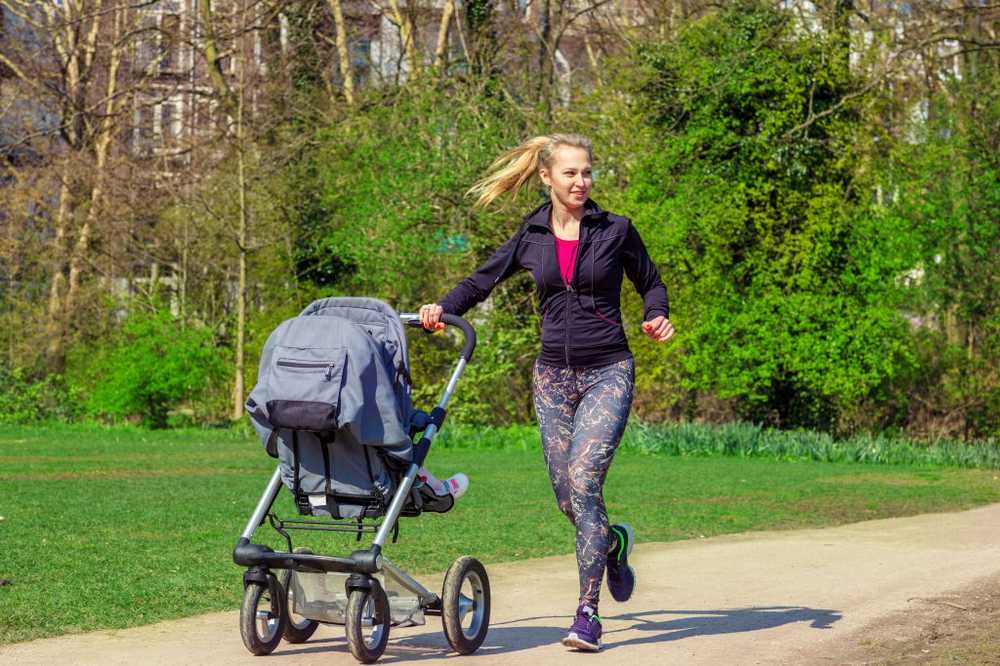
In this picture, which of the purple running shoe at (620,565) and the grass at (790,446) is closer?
the purple running shoe at (620,565)

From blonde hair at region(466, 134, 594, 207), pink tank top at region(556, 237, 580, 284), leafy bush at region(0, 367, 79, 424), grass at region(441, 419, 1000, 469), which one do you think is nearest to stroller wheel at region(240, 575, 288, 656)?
pink tank top at region(556, 237, 580, 284)

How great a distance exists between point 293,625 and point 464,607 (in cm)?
78

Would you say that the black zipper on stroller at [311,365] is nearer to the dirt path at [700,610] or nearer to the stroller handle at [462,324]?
the stroller handle at [462,324]

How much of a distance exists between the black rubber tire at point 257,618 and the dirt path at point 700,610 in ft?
0.24

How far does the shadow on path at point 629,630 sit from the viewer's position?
269 inches

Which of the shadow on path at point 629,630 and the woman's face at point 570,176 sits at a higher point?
the woman's face at point 570,176

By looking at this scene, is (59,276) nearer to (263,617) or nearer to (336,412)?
(263,617)

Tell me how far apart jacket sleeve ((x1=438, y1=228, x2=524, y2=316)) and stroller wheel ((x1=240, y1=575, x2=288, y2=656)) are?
5.19 ft

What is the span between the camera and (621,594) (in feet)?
23.8

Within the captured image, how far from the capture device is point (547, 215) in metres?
7.29

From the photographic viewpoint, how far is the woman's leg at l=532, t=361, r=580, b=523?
7.08 metres

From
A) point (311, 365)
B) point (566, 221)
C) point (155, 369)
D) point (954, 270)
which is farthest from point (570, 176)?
point (155, 369)

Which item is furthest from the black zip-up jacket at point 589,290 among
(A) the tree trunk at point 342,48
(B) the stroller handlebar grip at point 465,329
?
Answer: (A) the tree trunk at point 342,48

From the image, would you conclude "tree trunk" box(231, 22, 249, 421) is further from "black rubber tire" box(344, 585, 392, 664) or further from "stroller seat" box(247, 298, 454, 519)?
"black rubber tire" box(344, 585, 392, 664)
